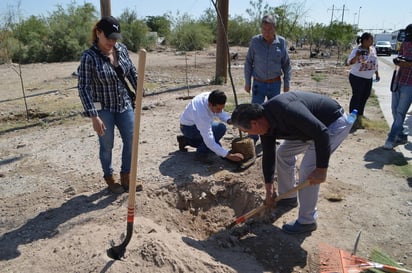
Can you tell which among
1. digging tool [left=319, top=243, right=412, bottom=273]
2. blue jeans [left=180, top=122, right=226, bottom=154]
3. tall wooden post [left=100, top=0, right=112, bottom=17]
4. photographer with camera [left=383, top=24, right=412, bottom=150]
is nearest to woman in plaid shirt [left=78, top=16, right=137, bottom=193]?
blue jeans [left=180, top=122, right=226, bottom=154]

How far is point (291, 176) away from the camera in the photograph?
342 centimetres

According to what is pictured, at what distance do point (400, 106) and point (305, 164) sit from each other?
2899 millimetres

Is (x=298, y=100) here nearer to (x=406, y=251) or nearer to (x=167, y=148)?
(x=406, y=251)

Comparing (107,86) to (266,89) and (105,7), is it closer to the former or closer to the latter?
(266,89)

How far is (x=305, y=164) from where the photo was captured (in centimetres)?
301

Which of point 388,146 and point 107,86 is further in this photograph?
point 388,146

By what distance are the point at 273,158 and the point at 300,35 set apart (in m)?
35.5

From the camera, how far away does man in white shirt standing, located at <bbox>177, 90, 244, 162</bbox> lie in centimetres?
392

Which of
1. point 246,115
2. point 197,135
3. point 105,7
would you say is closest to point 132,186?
point 246,115

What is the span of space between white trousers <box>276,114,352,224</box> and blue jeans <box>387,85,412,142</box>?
2.58m

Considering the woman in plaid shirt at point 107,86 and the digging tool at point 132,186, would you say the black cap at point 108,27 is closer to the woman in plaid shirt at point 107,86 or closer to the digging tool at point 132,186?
the woman in plaid shirt at point 107,86

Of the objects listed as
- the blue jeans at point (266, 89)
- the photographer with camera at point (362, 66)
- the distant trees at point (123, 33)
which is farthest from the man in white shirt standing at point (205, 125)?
the distant trees at point (123, 33)

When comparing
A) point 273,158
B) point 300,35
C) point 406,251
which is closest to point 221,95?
point 273,158

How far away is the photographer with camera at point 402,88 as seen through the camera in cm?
494
